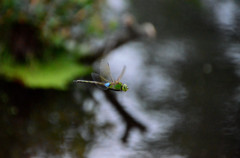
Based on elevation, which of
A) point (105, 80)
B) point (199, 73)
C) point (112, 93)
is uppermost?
point (199, 73)

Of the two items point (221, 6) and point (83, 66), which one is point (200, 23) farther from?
point (83, 66)

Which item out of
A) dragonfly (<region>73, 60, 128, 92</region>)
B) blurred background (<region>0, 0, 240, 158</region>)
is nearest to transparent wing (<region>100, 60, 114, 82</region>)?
dragonfly (<region>73, 60, 128, 92</region>)

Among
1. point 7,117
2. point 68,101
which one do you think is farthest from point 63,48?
point 7,117

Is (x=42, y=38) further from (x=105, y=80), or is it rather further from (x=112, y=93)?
(x=105, y=80)

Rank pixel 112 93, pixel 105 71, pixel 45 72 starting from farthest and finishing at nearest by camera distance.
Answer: pixel 45 72, pixel 112 93, pixel 105 71

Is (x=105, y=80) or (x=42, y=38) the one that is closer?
(x=105, y=80)

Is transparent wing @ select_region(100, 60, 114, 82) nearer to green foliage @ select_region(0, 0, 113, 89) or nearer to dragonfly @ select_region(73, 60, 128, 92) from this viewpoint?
dragonfly @ select_region(73, 60, 128, 92)

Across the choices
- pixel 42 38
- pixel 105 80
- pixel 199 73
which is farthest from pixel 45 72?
pixel 105 80

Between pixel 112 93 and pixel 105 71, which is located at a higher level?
pixel 112 93
